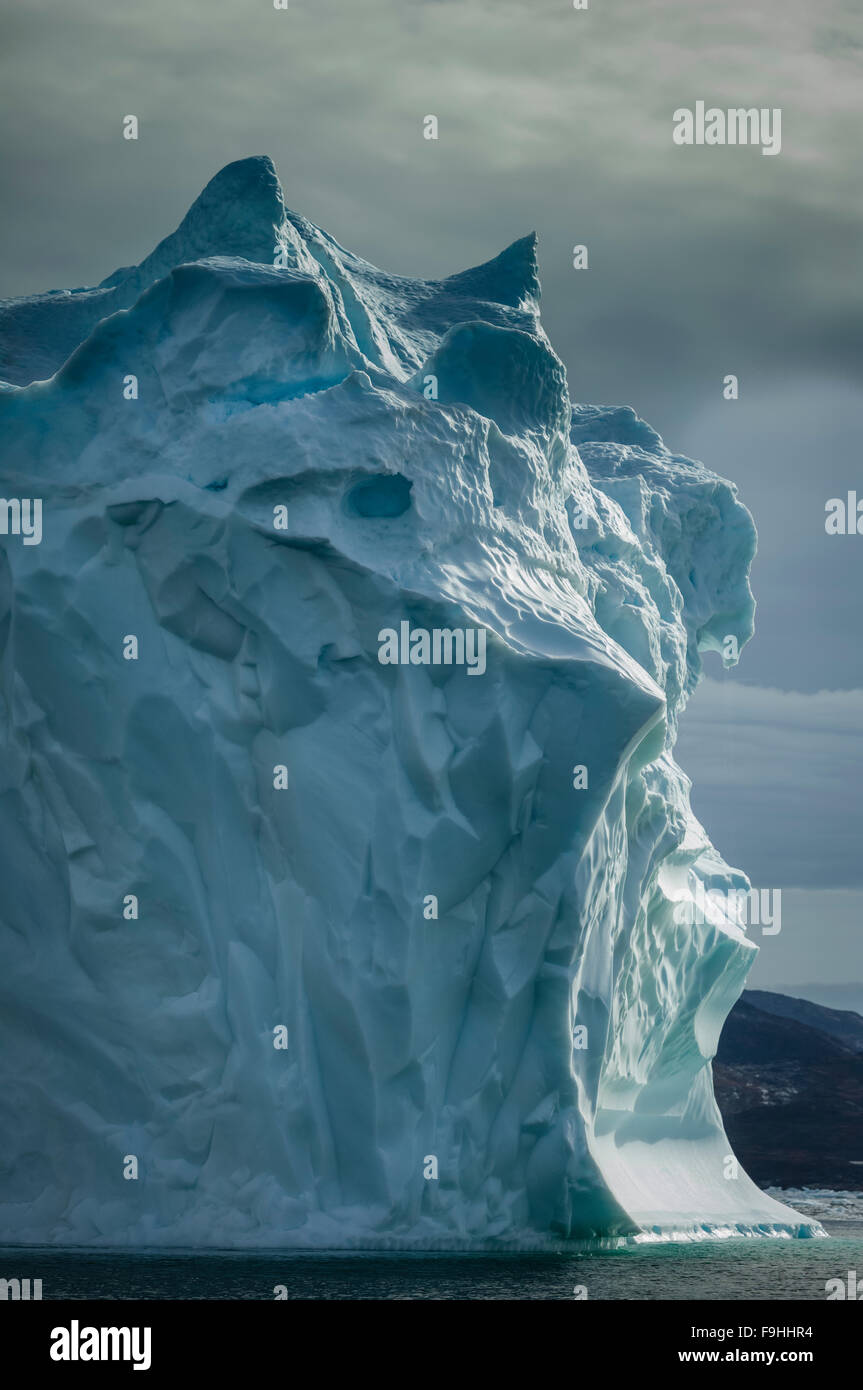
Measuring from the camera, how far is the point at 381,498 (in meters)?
17.9

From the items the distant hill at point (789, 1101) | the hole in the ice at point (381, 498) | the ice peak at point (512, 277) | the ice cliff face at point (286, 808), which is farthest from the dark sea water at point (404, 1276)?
the distant hill at point (789, 1101)

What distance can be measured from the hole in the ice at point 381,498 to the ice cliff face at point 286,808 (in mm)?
48

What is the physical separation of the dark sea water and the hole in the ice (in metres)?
7.72

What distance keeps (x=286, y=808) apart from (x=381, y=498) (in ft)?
11.6

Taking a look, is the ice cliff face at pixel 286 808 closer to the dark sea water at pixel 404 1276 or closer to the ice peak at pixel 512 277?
the dark sea water at pixel 404 1276

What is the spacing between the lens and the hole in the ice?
58.5 feet

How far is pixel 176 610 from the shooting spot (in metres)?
17.7

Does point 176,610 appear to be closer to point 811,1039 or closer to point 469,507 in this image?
point 469,507

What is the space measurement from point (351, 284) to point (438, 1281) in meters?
12.4
